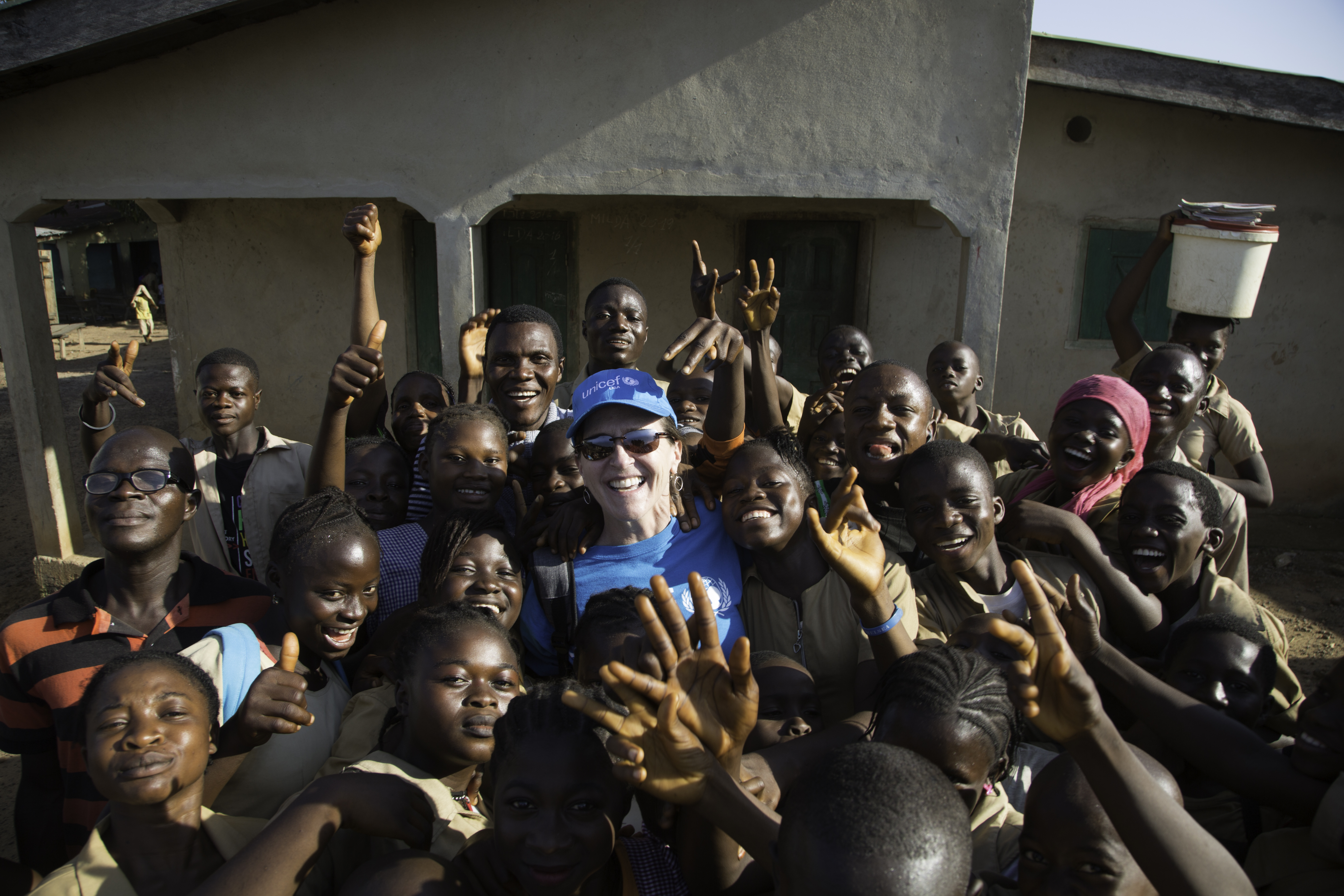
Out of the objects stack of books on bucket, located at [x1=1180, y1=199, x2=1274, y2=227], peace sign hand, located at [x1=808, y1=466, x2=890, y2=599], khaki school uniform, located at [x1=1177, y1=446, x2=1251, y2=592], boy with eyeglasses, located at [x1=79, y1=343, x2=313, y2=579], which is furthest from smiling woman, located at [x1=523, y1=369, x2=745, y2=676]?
stack of books on bucket, located at [x1=1180, y1=199, x2=1274, y2=227]

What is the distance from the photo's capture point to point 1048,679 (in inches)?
59.9

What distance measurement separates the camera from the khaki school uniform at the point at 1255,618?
2332mm

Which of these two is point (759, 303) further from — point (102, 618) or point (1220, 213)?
point (1220, 213)

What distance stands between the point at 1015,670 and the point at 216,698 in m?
1.70

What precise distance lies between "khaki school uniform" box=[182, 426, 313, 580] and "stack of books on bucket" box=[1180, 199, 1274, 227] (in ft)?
14.9

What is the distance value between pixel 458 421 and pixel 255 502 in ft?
3.23

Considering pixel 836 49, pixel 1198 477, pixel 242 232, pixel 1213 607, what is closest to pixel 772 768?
pixel 1213 607

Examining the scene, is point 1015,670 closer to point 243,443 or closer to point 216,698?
point 216,698

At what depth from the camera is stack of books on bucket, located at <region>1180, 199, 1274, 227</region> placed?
4.51 m

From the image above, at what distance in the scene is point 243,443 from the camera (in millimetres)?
3650

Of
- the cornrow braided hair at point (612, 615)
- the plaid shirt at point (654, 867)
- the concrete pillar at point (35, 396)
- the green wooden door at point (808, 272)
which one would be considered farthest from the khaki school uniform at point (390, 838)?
the green wooden door at point (808, 272)

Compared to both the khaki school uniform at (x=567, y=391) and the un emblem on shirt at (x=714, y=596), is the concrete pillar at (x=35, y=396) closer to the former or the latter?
the khaki school uniform at (x=567, y=391)

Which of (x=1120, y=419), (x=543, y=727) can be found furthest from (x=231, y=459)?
(x=1120, y=419)

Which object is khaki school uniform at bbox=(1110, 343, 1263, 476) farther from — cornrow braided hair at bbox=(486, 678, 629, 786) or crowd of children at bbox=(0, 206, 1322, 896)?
cornrow braided hair at bbox=(486, 678, 629, 786)
